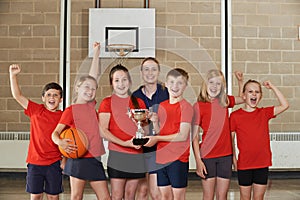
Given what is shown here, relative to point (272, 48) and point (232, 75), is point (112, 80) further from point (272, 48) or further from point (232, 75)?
point (272, 48)

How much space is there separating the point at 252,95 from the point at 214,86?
298 millimetres

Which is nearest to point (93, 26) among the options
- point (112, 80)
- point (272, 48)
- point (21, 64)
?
point (21, 64)

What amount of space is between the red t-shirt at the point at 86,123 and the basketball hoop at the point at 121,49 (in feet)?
8.28

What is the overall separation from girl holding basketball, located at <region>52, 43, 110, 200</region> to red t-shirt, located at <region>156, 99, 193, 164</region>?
395 mm

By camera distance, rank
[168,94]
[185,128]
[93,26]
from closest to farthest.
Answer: [185,128]
[168,94]
[93,26]

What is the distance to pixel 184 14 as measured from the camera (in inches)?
234

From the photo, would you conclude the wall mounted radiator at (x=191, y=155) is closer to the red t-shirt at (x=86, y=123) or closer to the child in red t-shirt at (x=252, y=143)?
the child in red t-shirt at (x=252, y=143)

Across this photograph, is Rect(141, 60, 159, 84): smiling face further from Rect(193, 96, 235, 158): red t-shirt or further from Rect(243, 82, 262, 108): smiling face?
Rect(243, 82, 262, 108): smiling face

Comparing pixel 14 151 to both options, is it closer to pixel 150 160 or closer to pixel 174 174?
pixel 150 160

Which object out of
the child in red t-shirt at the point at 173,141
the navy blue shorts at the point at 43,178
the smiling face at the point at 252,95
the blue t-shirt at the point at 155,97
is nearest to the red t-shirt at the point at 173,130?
the child in red t-shirt at the point at 173,141

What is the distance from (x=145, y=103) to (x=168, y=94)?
17cm

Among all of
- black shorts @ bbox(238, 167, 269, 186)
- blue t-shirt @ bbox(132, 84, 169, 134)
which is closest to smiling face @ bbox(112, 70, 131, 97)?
blue t-shirt @ bbox(132, 84, 169, 134)

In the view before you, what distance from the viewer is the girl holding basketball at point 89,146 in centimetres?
310

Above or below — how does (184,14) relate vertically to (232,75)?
above
